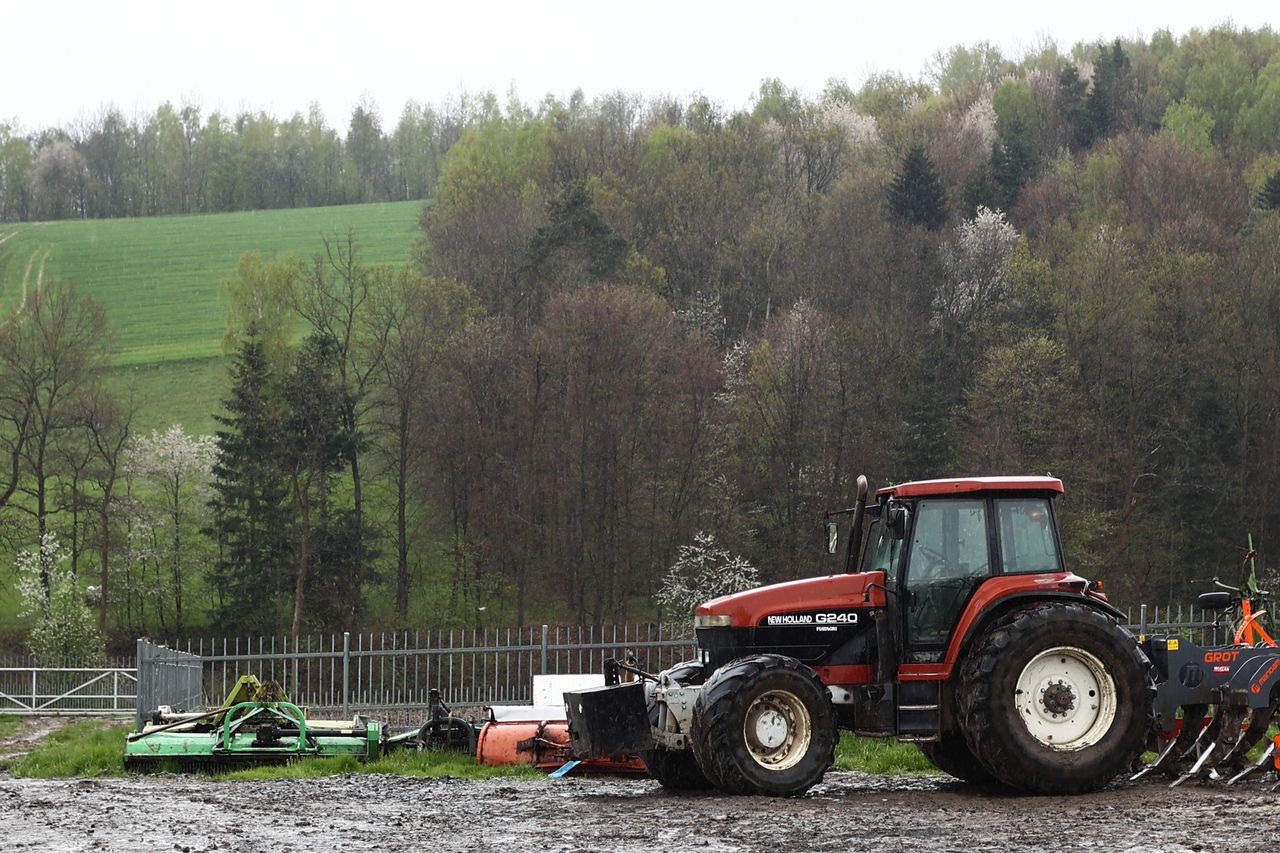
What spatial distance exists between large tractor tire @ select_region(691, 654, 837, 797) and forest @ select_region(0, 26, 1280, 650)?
33312 millimetres

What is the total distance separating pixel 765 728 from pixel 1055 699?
7.35 feet

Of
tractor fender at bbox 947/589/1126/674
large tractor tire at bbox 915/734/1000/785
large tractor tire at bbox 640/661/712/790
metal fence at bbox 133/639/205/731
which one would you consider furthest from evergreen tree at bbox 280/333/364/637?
tractor fender at bbox 947/589/1126/674

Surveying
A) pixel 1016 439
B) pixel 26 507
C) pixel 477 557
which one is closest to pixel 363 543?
pixel 477 557

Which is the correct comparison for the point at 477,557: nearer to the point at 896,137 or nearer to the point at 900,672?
the point at 896,137

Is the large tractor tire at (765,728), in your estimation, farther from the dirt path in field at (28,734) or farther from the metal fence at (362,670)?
the dirt path in field at (28,734)

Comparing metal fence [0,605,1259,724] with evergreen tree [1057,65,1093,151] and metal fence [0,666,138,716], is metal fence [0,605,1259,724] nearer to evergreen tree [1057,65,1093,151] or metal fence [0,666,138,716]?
metal fence [0,666,138,716]

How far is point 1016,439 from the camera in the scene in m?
46.2

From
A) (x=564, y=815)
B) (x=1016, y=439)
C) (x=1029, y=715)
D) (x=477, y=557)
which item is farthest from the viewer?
(x=477, y=557)

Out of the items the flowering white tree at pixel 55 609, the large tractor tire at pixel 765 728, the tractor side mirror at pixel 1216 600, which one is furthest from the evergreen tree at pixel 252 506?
the tractor side mirror at pixel 1216 600

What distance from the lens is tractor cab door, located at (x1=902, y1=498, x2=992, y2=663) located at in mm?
12266

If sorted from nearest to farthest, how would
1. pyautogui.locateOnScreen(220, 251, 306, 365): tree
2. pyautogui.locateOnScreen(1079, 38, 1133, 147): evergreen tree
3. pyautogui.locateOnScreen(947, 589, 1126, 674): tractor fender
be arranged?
1. pyautogui.locateOnScreen(947, 589, 1126, 674): tractor fender
2. pyautogui.locateOnScreen(220, 251, 306, 365): tree
3. pyautogui.locateOnScreen(1079, 38, 1133, 147): evergreen tree

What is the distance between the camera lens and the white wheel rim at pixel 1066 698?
38.9 feet

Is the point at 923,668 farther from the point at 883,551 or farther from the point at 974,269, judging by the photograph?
the point at 974,269

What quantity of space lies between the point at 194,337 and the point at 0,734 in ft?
149
